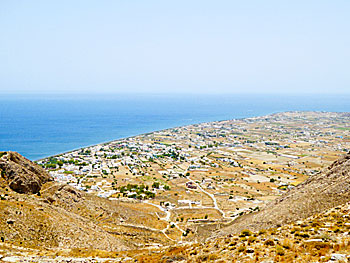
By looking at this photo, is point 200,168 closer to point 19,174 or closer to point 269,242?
point 19,174

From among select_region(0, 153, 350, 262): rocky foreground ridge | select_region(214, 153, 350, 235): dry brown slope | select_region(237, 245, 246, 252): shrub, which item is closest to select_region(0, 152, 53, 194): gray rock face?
select_region(0, 153, 350, 262): rocky foreground ridge

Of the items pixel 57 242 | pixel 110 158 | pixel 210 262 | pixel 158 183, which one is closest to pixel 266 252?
pixel 210 262

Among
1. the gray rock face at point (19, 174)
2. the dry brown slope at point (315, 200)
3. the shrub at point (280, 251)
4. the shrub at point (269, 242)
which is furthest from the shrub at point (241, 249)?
the gray rock face at point (19, 174)

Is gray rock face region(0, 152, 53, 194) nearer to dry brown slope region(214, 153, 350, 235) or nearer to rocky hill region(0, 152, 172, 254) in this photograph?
rocky hill region(0, 152, 172, 254)

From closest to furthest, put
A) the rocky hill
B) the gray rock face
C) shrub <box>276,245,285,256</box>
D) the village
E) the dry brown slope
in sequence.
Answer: shrub <box>276,245,285,256</box> < the dry brown slope < the rocky hill < the gray rock face < the village

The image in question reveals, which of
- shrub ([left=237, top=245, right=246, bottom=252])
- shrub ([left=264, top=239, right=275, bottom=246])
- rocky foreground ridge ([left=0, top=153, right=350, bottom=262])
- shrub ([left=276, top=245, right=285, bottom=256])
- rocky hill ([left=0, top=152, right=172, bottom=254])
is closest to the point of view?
shrub ([left=276, top=245, right=285, bottom=256])

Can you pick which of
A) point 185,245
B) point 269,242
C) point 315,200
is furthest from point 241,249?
point 315,200
